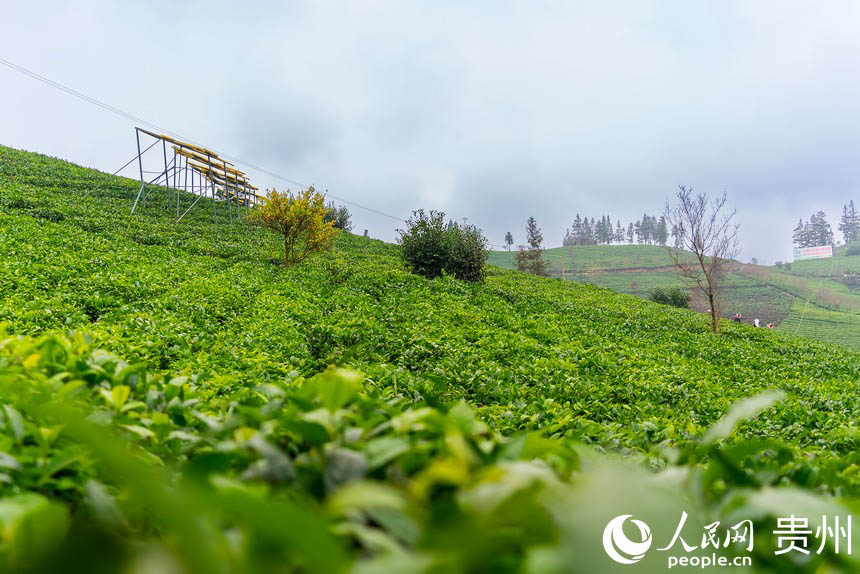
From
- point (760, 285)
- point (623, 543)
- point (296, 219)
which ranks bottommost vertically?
point (623, 543)

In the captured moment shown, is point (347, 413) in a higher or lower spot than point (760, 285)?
lower

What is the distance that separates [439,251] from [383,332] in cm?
660

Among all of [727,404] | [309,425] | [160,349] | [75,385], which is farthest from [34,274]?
[727,404]

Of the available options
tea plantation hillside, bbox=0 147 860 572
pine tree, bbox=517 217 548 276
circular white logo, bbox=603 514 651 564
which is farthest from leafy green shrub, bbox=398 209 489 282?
pine tree, bbox=517 217 548 276

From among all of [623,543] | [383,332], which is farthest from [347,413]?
[383,332]

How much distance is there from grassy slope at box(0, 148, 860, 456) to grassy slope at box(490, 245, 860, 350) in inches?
609

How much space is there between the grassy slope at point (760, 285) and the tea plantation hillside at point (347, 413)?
60.3 ft

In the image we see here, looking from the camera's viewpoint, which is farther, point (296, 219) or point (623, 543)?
point (296, 219)

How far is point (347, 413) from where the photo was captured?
85 cm

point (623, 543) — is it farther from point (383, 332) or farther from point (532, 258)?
point (532, 258)

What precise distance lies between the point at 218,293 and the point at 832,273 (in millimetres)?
68167

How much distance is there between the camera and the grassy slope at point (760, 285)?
97.1 feet

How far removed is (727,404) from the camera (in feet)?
17.8

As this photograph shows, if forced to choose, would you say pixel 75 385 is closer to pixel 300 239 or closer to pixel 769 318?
pixel 300 239
